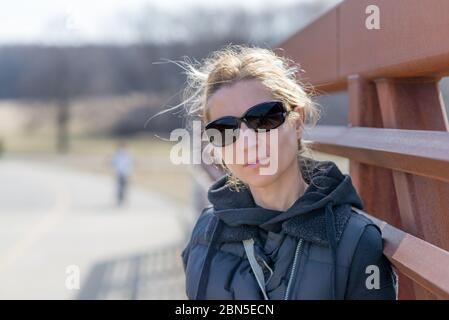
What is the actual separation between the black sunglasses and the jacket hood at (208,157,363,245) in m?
0.21

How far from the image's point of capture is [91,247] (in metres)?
10.8

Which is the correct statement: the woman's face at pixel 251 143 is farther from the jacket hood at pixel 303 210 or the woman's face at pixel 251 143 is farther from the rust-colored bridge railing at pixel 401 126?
the rust-colored bridge railing at pixel 401 126

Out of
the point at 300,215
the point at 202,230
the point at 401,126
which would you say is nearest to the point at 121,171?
the point at 401,126

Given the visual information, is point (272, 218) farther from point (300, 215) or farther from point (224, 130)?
point (224, 130)

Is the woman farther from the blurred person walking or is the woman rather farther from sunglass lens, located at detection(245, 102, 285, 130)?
the blurred person walking

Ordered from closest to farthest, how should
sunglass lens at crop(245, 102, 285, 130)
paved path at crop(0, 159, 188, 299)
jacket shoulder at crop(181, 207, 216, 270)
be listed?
sunglass lens at crop(245, 102, 285, 130)
jacket shoulder at crop(181, 207, 216, 270)
paved path at crop(0, 159, 188, 299)

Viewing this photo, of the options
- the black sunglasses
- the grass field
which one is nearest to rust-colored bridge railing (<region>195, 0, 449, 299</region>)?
the black sunglasses

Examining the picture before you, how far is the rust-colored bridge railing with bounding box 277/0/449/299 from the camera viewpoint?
1.98 m

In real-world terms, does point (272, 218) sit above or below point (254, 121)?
below

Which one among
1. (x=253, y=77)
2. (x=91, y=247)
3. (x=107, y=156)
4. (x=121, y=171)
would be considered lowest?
(x=107, y=156)

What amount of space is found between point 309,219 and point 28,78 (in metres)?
85.4

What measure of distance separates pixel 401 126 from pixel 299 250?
0.84 meters

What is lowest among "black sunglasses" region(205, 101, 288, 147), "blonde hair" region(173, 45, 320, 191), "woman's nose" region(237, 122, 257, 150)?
"woman's nose" region(237, 122, 257, 150)
